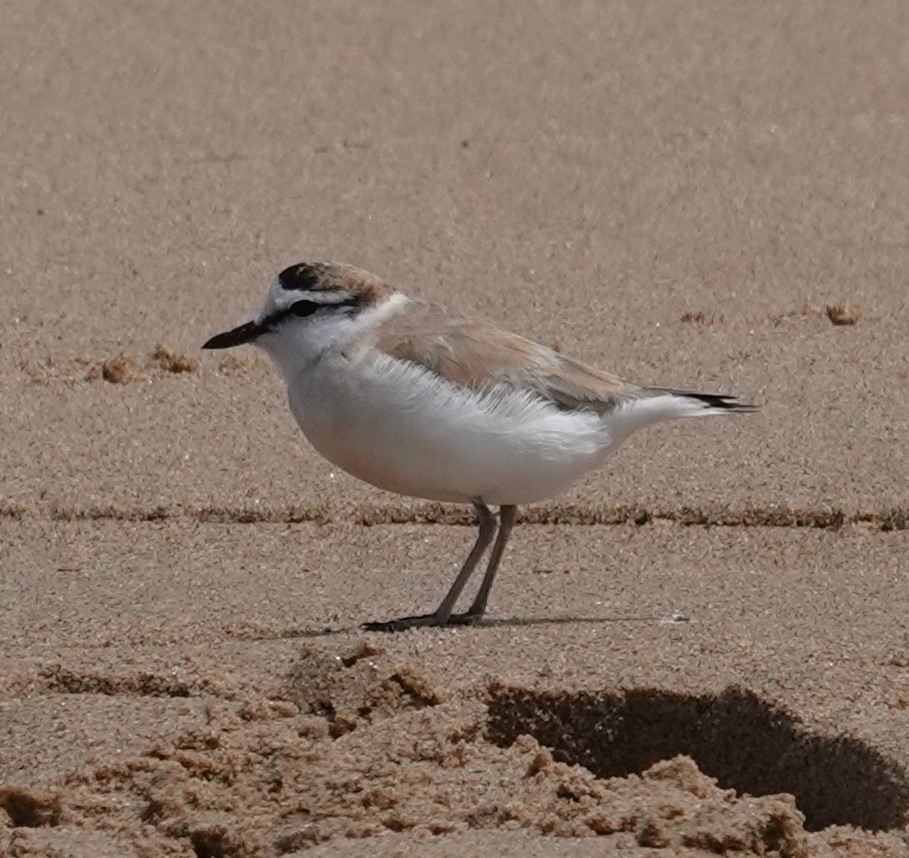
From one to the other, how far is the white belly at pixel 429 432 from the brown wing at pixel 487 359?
0.18 ft

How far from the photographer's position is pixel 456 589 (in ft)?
16.4

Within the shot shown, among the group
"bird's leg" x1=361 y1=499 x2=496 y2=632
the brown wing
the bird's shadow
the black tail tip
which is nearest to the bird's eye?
the brown wing

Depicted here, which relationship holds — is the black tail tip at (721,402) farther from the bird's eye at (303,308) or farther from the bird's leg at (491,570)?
the bird's eye at (303,308)

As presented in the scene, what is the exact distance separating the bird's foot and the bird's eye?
78 centimetres

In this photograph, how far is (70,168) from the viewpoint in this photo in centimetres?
816

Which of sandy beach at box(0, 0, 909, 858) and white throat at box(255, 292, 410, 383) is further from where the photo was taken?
white throat at box(255, 292, 410, 383)

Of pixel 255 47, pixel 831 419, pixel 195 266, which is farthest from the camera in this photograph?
pixel 255 47

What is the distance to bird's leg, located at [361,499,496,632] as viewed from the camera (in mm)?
4867

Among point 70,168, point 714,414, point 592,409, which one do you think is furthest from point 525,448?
point 70,168

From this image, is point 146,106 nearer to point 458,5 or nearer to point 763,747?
point 458,5

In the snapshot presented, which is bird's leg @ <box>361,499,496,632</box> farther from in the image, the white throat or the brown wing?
the white throat

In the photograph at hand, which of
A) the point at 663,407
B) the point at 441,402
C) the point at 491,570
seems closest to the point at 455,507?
the point at 491,570

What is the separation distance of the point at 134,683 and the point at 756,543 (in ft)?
6.08

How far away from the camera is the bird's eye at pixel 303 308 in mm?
5176
